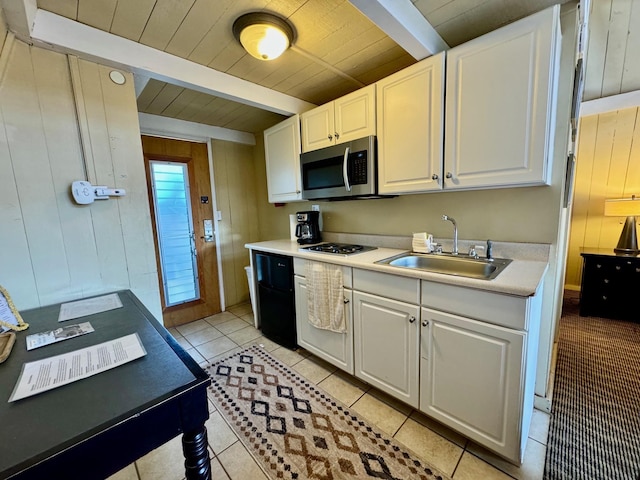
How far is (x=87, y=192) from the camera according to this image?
1501 millimetres

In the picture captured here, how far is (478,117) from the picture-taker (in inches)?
56.5

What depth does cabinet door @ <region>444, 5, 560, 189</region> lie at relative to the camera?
1.24 meters

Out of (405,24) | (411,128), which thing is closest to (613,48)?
(411,128)

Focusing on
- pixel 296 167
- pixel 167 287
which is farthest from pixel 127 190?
pixel 167 287

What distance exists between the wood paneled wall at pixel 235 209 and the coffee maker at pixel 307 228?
1.15 meters

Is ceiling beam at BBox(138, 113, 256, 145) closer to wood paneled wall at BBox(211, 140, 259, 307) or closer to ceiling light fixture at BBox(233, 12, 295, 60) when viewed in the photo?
wood paneled wall at BBox(211, 140, 259, 307)

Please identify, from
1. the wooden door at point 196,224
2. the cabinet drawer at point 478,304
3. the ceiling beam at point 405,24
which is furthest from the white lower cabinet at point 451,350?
the wooden door at point 196,224

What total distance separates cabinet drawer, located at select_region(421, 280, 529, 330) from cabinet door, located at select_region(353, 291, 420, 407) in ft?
0.45

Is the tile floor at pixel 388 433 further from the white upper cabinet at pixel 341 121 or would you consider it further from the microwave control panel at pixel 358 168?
the white upper cabinet at pixel 341 121

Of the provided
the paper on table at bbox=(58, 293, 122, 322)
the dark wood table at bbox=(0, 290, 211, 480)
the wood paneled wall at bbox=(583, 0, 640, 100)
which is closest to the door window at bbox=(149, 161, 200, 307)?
the paper on table at bbox=(58, 293, 122, 322)

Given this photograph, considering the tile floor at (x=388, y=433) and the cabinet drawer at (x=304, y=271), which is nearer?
the tile floor at (x=388, y=433)

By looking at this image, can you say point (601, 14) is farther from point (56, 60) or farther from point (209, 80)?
point (56, 60)

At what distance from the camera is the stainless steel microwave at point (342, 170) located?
6.28ft

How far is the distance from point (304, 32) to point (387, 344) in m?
1.93
